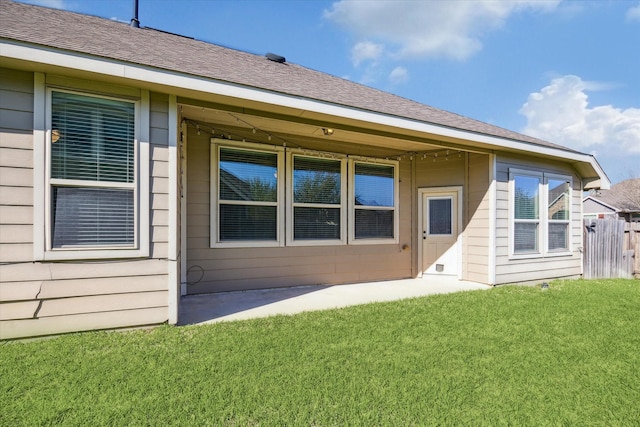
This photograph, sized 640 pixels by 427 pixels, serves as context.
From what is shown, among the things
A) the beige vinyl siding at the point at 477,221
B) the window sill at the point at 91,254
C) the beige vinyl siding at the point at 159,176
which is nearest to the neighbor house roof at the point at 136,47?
the beige vinyl siding at the point at 159,176

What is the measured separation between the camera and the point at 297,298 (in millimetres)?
4695

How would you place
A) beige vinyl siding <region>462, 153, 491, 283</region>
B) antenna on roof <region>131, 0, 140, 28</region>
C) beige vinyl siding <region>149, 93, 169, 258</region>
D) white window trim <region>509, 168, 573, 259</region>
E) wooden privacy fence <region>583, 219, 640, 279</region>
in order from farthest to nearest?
wooden privacy fence <region>583, 219, 640, 279</region> < white window trim <region>509, 168, 573, 259</region> < beige vinyl siding <region>462, 153, 491, 283</region> < antenna on roof <region>131, 0, 140, 28</region> < beige vinyl siding <region>149, 93, 169, 258</region>

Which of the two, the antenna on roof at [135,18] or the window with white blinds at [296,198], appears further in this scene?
the antenna on roof at [135,18]

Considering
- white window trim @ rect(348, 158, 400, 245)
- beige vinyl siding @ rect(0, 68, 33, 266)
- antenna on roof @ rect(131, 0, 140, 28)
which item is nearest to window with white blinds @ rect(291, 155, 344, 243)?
white window trim @ rect(348, 158, 400, 245)

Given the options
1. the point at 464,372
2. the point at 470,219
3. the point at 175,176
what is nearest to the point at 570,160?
the point at 470,219

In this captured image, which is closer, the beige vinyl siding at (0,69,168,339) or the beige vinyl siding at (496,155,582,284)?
the beige vinyl siding at (0,69,168,339)

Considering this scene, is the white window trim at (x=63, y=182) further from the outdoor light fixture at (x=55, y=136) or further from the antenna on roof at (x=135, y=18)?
the antenna on roof at (x=135, y=18)

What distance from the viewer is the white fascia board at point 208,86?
106 inches

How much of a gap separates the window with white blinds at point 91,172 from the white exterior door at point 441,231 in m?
5.22

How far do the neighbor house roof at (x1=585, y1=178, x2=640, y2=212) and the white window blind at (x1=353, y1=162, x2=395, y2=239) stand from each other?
84.0 feet

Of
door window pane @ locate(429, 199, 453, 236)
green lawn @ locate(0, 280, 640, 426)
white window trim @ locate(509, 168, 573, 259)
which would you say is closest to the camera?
green lawn @ locate(0, 280, 640, 426)

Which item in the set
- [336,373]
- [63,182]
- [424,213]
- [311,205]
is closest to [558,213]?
[424,213]

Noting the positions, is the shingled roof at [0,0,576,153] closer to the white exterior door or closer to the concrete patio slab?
the white exterior door

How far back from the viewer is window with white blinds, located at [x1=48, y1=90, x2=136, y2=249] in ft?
9.79
